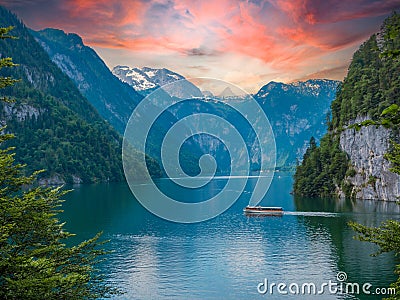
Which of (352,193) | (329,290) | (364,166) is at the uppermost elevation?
(364,166)

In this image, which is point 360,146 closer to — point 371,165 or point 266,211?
point 371,165

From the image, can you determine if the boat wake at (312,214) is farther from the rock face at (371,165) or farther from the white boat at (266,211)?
the rock face at (371,165)

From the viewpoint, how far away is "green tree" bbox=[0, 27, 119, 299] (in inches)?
822

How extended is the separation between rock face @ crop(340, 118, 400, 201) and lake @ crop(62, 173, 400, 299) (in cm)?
1495

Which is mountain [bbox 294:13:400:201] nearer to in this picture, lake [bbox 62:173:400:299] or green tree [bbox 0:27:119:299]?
lake [bbox 62:173:400:299]

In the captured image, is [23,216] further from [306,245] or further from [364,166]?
[364,166]

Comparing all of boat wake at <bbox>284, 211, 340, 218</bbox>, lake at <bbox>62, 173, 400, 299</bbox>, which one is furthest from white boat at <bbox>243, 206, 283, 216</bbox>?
boat wake at <bbox>284, 211, 340, 218</bbox>

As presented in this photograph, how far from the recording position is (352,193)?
526 feet

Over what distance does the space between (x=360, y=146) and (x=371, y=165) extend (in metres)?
10.4

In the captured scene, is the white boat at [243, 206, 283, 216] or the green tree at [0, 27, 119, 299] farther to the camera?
the white boat at [243, 206, 283, 216]

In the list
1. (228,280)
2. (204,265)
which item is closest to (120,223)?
(204,265)

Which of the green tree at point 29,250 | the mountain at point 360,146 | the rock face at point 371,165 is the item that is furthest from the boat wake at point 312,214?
the green tree at point 29,250

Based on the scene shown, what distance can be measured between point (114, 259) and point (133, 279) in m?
12.1

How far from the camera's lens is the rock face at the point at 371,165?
142 m
